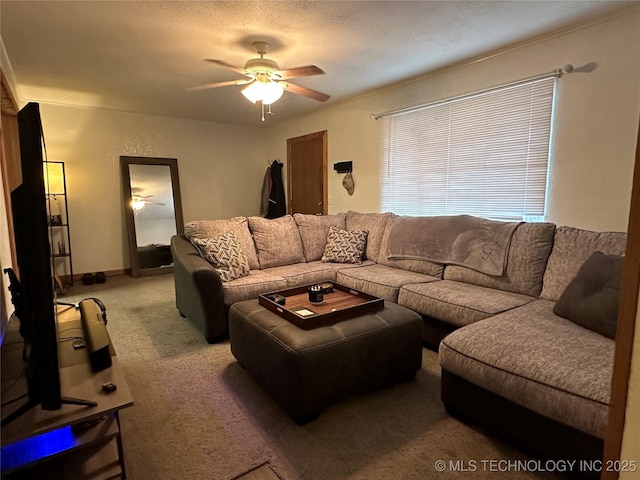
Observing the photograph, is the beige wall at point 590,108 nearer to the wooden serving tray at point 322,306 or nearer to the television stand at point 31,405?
the wooden serving tray at point 322,306

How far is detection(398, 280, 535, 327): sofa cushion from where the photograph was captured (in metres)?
2.26

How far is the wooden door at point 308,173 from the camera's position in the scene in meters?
5.12

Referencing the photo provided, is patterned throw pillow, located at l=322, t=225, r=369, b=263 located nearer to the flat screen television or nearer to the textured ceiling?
the textured ceiling

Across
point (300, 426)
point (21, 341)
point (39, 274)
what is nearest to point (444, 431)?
point (300, 426)

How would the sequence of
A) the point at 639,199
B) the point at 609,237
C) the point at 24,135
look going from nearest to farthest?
the point at 639,199 → the point at 24,135 → the point at 609,237

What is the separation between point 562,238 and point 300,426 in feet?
7.13

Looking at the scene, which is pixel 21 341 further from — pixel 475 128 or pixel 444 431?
pixel 475 128

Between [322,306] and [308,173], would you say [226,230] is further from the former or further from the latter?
[308,173]

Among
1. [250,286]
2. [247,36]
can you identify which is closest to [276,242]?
[250,286]

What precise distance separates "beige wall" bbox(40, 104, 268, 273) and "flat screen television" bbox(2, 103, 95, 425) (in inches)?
169

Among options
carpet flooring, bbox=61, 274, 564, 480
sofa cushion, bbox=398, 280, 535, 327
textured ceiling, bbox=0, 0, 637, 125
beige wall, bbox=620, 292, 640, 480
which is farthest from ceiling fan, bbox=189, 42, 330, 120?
beige wall, bbox=620, 292, 640, 480

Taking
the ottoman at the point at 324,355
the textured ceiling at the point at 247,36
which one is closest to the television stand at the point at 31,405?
the ottoman at the point at 324,355

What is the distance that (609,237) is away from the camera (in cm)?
224

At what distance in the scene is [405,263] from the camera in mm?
3334
